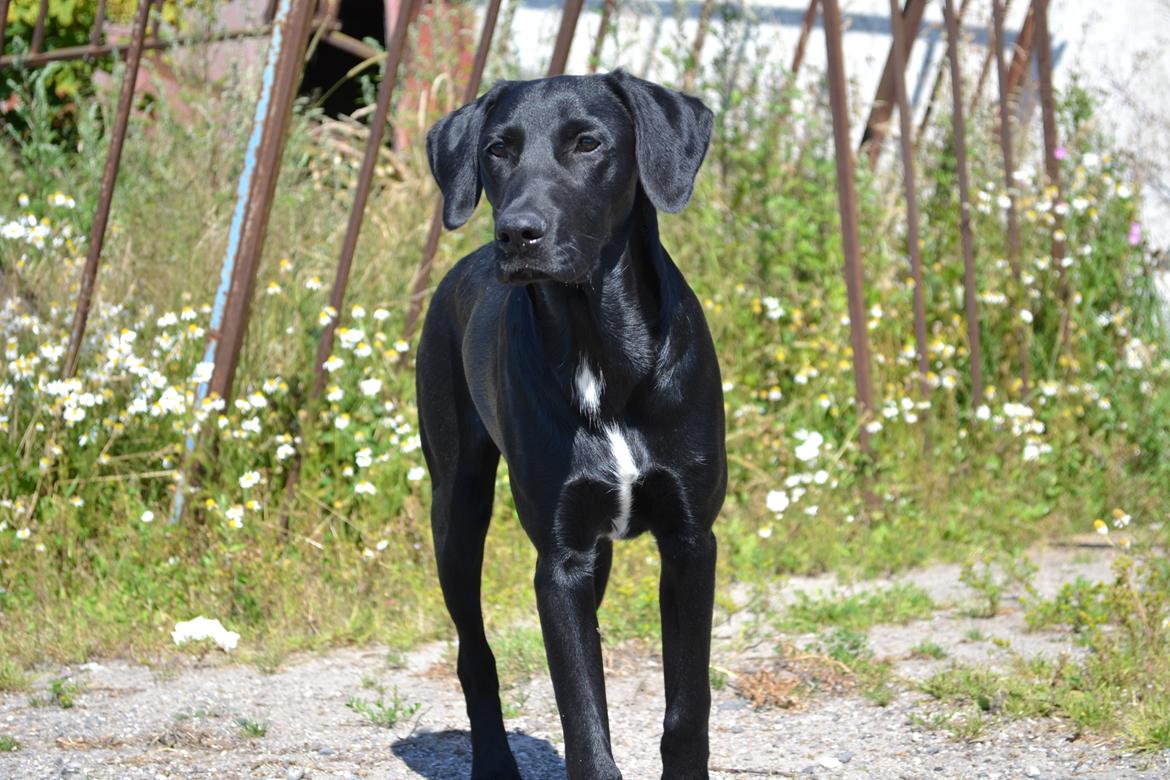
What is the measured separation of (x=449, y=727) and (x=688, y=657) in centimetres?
106

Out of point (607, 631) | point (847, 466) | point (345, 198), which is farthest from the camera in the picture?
point (345, 198)

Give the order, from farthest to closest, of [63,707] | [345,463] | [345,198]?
[345,198] → [345,463] → [63,707]

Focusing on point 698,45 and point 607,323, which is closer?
point 607,323

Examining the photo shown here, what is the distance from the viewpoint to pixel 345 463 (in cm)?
490

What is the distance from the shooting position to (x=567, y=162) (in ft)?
8.78

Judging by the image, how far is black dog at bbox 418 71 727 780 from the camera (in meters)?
2.67

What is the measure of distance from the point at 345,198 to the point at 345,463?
2.08 m

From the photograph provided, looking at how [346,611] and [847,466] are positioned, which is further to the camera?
[847,466]

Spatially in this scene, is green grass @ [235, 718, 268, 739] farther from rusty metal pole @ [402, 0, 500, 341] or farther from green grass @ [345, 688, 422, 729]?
rusty metal pole @ [402, 0, 500, 341]

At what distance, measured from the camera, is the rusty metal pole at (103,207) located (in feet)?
15.5

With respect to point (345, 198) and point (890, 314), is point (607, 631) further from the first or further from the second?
point (345, 198)

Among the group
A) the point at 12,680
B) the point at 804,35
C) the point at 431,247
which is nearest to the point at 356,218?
the point at 431,247

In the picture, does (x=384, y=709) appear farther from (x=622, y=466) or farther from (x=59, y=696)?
(x=622, y=466)

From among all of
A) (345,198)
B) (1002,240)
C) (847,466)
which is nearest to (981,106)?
(1002,240)
